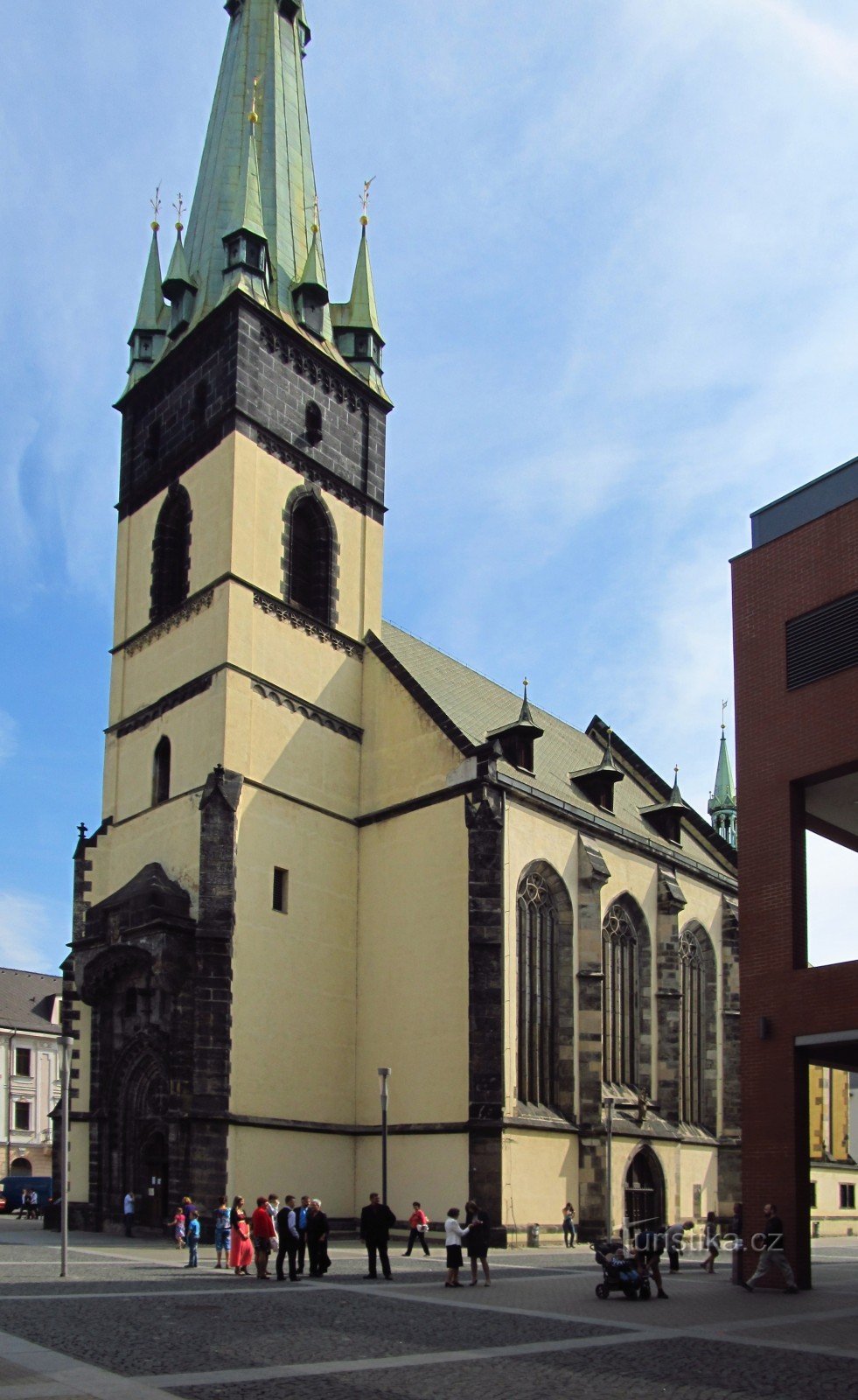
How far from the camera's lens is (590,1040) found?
35688 millimetres

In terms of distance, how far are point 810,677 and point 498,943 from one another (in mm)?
12910

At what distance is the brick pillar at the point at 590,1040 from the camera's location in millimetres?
34094

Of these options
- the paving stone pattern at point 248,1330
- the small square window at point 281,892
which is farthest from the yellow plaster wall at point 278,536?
the paving stone pattern at point 248,1330

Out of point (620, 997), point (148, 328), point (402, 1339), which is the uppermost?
point (148, 328)

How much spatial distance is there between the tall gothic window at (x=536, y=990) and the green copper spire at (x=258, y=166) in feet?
62.9

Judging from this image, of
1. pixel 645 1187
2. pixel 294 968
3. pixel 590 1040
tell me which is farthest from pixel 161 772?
pixel 645 1187

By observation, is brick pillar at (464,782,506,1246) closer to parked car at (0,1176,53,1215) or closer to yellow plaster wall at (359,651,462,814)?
yellow plaster wall at (359,651,462,814)

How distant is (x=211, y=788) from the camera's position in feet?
108

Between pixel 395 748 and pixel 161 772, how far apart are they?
21.7ft

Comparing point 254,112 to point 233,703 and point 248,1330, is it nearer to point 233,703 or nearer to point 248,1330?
point 233,703

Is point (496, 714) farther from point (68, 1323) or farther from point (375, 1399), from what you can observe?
point (375, 1399)

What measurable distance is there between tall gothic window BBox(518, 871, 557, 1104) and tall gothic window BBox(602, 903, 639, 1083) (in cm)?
314

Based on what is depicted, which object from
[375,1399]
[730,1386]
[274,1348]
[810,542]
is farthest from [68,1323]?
[810,542]

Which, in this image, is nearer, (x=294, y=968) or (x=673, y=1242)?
(x=673, y=1242)
